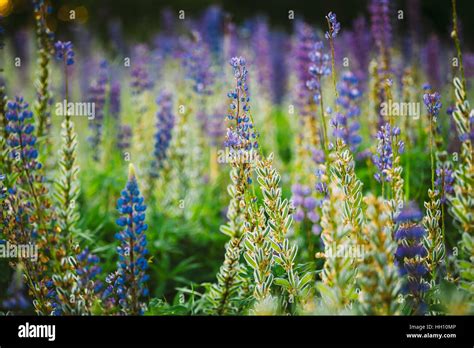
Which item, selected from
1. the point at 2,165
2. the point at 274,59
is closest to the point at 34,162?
the point at 2,165

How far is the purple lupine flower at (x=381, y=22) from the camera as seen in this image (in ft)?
12.9

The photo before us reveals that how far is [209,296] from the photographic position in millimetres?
2570

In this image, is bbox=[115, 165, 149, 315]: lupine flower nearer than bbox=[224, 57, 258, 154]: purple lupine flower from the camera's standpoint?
Yes

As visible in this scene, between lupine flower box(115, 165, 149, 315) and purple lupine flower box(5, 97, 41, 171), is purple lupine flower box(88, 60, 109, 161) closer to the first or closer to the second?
purple lupine flower box(5, 97, 41, 171)

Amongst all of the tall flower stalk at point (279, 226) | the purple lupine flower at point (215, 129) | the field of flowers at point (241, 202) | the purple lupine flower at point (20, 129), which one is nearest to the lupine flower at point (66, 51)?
the field of flowers at point (241, 202)

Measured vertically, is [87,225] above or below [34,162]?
below

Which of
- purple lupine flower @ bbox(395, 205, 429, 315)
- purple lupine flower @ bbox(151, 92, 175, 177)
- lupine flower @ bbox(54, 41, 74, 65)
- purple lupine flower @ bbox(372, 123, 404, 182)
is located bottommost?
purple lupine flower @ bbox(395, 205, 429, 315)

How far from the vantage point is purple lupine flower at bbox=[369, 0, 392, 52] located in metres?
3.94

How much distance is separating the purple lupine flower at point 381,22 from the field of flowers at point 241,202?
2 centimetres

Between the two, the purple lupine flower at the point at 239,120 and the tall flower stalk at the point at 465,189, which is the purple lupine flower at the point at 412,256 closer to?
the tall flower stalk at the point at 465,189

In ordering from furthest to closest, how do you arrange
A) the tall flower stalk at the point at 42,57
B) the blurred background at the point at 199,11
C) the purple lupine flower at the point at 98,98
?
the blurred background at the point at 199,11, the purple lupine flower at the point at 98,98, the tall flower stalk at the point at 42,57

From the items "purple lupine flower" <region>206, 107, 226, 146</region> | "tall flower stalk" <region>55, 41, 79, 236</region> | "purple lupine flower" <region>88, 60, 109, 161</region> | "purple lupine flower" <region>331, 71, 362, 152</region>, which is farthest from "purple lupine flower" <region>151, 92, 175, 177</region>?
"tall flower stalk" <region>55, 41, 79, 236</region>
